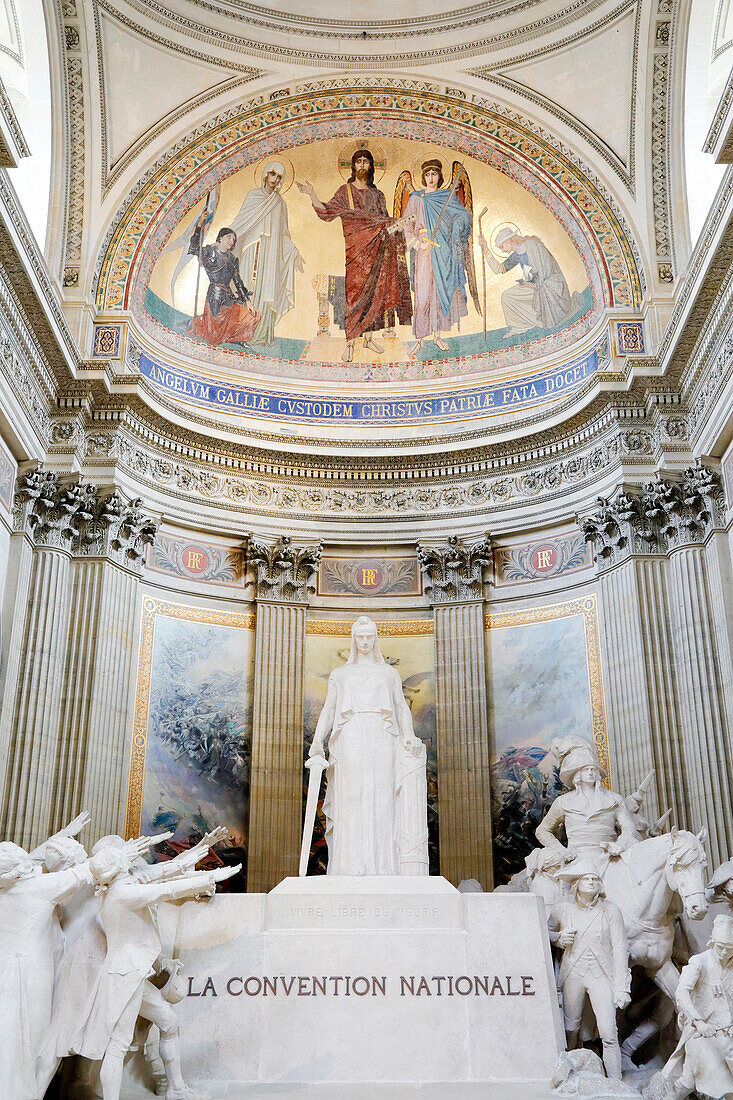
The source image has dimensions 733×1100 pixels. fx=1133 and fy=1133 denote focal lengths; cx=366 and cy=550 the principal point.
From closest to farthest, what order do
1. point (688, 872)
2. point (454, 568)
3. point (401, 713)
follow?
point (688, 872) < point (401, 713) < point (454, 568)

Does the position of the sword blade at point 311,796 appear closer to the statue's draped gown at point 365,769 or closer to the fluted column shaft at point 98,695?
the statue's draped gown at point 365,769

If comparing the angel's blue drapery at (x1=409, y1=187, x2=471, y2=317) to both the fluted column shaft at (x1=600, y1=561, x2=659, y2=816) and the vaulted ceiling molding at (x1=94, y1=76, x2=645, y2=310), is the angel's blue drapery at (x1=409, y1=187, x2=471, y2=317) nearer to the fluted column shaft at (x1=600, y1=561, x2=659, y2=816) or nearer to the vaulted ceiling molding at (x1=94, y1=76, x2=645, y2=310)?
the vaulted ceiling molding at (x1=94, y1=76, x2=645, y2=310)

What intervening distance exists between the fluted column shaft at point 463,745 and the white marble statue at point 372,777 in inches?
278

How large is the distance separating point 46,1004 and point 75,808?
7.38 metres

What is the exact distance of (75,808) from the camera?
14.4 meters

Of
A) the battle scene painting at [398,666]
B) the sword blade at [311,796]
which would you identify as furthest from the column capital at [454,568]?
the sword blade at [311,796]

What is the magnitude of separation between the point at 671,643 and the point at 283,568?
241 inches

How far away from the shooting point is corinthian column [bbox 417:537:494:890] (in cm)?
1648

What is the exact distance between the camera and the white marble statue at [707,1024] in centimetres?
696

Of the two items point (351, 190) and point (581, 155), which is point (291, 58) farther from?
point (581, 155)

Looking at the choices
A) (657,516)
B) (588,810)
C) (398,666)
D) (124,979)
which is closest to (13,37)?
(398,666)

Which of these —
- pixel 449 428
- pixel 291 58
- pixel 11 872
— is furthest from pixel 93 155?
pixel 11 872

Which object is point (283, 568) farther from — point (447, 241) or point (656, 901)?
point (656, 901)

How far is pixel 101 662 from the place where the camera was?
50.6ft
